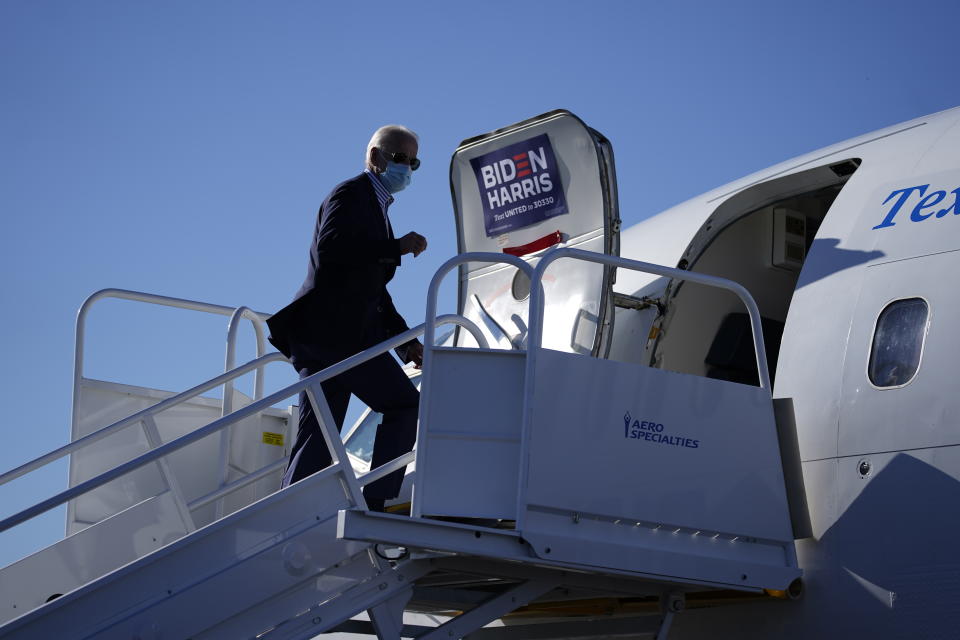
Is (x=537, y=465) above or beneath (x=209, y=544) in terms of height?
above

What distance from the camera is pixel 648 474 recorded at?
5.47 m

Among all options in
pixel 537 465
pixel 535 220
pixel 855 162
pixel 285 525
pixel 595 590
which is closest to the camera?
pixel 537 465

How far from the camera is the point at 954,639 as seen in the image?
5.37 metres

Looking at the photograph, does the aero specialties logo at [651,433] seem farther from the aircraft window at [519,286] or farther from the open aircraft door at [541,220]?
the aircraft window at [519,286]

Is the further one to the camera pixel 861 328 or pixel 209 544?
pixel 861 328

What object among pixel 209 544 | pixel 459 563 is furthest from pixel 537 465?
pixel 209 544

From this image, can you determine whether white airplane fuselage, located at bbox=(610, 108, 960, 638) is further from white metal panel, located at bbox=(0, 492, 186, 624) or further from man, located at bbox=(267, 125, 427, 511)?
white metal panel, located at bbox=(0, 492, 186, 624)

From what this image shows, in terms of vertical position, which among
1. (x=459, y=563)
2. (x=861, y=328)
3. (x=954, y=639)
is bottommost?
(x=954, y=639)

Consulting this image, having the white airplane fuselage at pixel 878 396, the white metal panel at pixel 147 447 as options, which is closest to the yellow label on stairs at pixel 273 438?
the white metal panel at pixel 147 447

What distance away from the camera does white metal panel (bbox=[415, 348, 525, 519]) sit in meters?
5.04

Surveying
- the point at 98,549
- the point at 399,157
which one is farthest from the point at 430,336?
the point at 98,549

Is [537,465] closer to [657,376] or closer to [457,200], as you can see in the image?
[657,376]

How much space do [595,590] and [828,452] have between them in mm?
1403

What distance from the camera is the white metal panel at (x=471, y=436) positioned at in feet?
16.5
